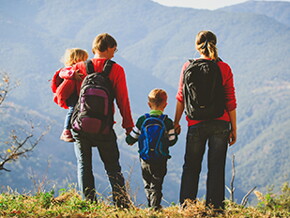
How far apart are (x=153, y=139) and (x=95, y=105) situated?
0.62 meters

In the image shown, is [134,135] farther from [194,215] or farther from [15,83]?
[15,83]

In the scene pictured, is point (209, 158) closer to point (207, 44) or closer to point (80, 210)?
point (207, 44)

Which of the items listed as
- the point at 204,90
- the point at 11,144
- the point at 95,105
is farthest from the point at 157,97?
the point at 11,144

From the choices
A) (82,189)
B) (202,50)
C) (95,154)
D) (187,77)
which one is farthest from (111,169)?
(95,154)

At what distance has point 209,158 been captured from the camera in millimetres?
3830

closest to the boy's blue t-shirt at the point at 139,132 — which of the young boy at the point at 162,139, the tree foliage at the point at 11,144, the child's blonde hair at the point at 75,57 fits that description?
the young boy at the point at 162,139

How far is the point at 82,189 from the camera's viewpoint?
403 cm

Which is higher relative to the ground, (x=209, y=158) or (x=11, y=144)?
(x=11, y=144)

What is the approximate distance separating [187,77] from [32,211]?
5.82 ft

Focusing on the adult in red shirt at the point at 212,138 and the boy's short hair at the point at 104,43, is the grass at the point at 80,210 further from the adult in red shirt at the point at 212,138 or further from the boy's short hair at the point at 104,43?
the boy's short hair at the point at 104,43

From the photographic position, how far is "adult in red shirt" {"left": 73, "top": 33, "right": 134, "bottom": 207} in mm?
3822

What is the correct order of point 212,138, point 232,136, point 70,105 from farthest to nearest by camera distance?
1. point 70,105
2. point 232,136
3. point 212,138

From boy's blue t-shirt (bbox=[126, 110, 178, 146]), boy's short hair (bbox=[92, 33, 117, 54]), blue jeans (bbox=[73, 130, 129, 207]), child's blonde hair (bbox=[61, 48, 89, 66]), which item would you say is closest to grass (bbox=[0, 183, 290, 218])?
blue jeans (bbox=[73, 130, 129, 207])

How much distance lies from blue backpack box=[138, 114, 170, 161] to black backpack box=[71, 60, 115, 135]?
34 centimetres
